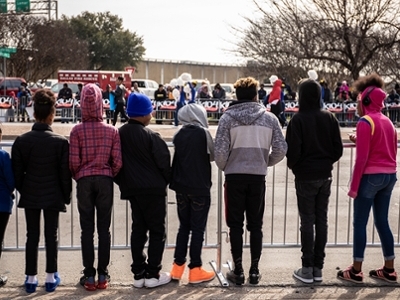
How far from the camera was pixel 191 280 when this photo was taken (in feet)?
21.1

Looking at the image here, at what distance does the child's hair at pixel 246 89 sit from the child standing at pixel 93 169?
1.17m

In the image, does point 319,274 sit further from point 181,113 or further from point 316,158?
point 181,113

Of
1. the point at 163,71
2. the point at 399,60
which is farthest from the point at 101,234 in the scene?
the point at 163,71

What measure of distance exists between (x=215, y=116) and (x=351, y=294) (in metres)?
23.2

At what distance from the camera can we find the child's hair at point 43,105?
6.13 meters

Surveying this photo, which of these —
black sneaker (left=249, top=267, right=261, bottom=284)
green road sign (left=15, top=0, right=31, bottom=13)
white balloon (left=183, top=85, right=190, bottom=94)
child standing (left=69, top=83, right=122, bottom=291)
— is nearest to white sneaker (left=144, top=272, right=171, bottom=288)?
child standing (left=69, top=83, right=122, bottom=291)

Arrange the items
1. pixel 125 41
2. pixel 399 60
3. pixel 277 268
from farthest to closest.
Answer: pixel 125 41
pixel 399 60
pixel 277 268

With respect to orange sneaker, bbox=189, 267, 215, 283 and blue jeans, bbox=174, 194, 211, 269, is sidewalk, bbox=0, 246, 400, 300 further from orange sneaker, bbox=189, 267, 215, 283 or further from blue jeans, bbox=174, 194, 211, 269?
blue jeans, bbox=174, 194, 211, 269

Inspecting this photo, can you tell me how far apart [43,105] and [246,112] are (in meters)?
1.79

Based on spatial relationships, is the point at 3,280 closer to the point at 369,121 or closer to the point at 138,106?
the point at 138,106

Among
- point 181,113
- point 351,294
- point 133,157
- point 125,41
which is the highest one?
point 125,41

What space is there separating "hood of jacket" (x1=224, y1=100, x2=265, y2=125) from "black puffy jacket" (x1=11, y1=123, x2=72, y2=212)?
1.51m

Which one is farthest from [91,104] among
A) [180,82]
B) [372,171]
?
[180,82]

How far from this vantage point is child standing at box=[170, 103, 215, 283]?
6.29 meters
